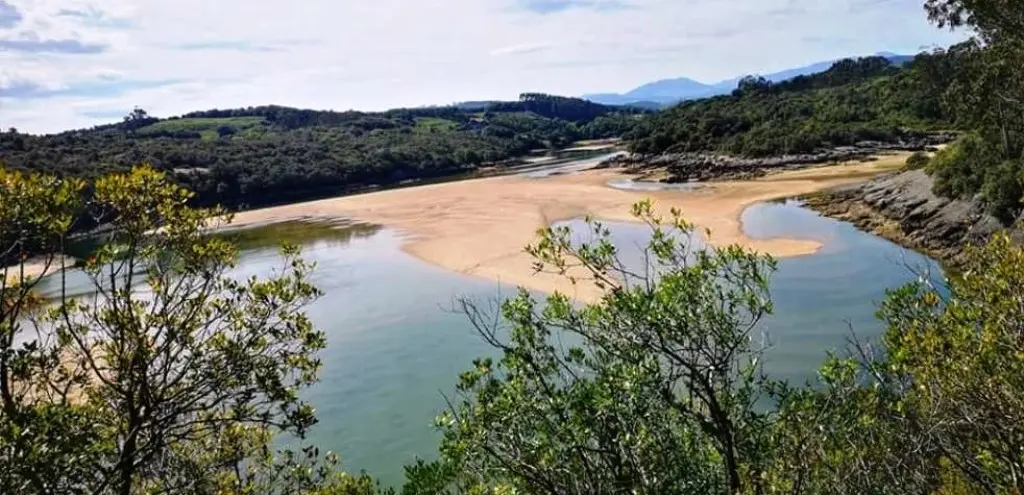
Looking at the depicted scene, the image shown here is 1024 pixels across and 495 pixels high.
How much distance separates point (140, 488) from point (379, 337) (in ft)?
68.8

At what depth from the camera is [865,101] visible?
93188 mm

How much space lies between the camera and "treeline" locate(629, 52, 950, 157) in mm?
79125

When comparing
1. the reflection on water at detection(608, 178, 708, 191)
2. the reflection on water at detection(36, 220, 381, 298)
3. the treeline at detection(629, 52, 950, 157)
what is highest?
the treeline at detection(629, 52, 950, 157)

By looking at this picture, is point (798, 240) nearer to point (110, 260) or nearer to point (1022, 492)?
point (1022, 492)

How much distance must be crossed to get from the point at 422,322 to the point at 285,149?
9612cm

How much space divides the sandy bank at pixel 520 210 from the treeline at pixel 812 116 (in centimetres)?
1012

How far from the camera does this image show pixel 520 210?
201 feet

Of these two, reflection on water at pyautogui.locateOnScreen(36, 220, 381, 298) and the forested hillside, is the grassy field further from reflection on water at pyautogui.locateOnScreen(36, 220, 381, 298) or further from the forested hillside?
reflection on water at pyautogui.locateOnScreen(36, 220, 381, 298)

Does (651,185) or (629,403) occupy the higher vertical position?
(629,403)

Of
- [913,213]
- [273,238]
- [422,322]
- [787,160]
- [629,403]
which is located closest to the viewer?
[629,403]

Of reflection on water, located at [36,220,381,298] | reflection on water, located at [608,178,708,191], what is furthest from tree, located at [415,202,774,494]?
reflection on water, located at [608,178,708,191]

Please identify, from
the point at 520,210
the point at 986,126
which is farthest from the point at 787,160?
the point at 986,126

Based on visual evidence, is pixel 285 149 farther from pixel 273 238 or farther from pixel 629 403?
pixel 629 403

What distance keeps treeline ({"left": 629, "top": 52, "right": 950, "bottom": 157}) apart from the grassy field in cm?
9352
